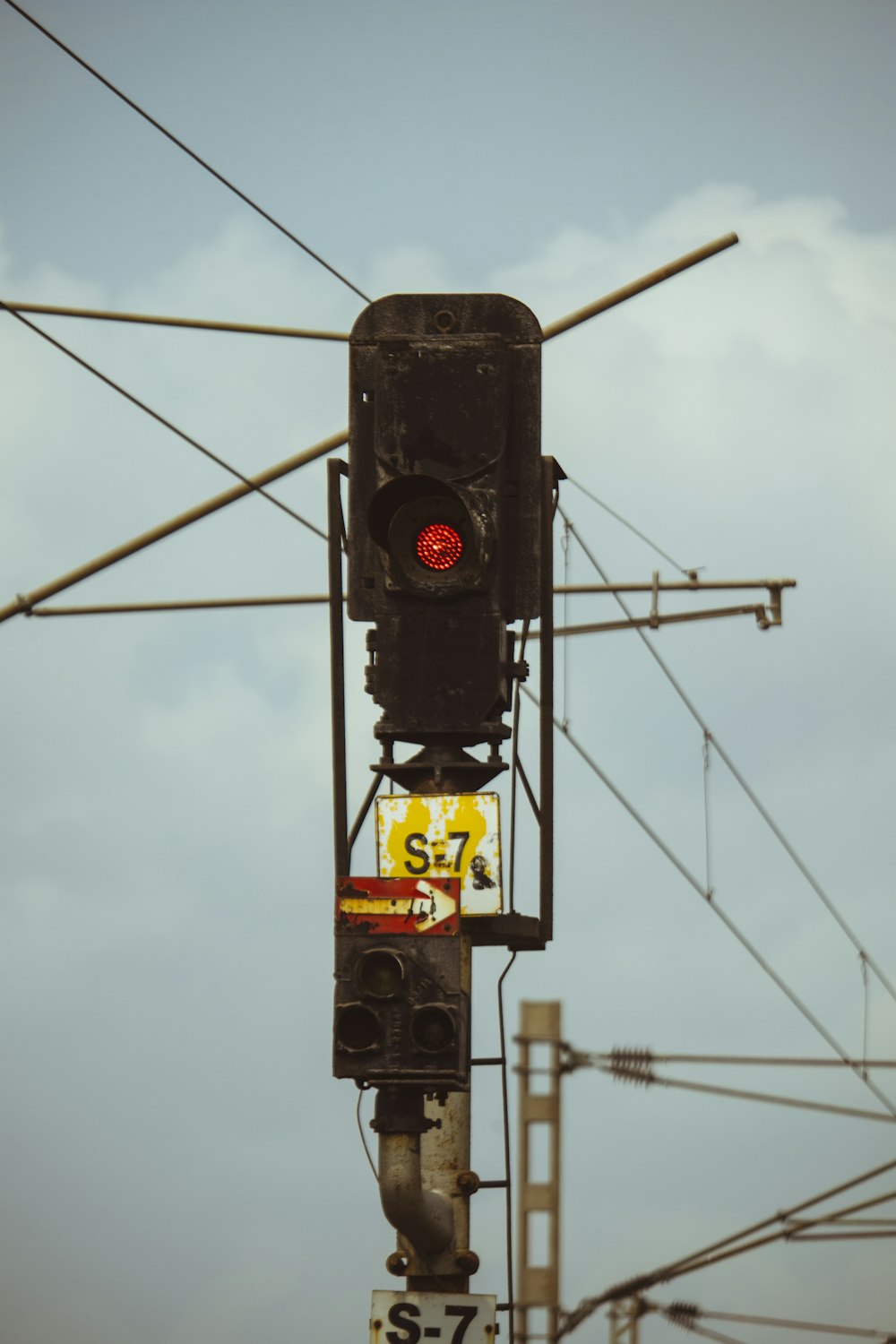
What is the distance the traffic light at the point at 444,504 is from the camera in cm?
547

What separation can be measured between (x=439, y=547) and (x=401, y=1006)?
1529 millimetres

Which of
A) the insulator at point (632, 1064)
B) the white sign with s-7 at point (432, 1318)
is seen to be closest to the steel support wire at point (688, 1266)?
the insulator at point (632, 1064)

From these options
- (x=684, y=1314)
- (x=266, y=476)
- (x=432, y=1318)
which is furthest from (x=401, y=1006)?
(x=684, y=1314)

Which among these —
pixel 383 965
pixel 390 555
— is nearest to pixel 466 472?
pixel 390 555

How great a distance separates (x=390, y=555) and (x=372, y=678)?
605 millimetres

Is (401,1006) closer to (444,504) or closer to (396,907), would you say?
(396,907)

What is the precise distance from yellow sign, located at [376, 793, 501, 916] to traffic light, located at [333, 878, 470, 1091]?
1.77 m

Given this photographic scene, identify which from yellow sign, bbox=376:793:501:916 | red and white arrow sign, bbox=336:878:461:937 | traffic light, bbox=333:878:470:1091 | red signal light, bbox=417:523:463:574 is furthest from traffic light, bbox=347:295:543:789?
traffic light, bbox=333:878:470:1091

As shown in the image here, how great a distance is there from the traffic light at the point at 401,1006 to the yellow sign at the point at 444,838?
5.81 feet

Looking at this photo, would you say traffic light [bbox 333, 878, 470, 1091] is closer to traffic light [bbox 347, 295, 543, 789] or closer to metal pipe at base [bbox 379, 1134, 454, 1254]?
metal pipe at base [bbox 379, 1134, 454, 1254]

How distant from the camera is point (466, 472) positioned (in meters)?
5.73

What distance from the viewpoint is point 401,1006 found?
4488 mm

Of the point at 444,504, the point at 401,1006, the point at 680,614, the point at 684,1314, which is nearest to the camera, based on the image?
the point at 401,1006

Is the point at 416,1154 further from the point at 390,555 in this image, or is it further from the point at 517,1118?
the point at 517,1118
